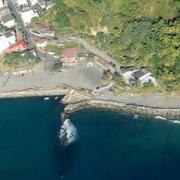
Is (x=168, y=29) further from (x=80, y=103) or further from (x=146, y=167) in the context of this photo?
(x=146, y=167)

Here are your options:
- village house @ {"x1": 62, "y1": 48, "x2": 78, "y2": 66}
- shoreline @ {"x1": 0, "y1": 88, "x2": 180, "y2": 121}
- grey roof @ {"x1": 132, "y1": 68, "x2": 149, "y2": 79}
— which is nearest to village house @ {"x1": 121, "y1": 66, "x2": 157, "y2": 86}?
grey roof @ {"x1": 132, "y1": 68, "x2": 149, "y2": 79}

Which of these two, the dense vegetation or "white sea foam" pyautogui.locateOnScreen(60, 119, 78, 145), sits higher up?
the dense vegetation

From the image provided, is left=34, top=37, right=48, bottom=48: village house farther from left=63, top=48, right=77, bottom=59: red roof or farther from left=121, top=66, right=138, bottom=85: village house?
left=121, top=66, right=138, bottom=85: village house

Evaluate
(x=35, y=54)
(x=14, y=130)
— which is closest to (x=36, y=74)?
(x=35, y=54)

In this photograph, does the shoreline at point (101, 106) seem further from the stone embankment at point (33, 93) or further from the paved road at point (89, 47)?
the paved road at point (89, 47)

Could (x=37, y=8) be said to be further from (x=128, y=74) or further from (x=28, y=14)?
(x=128, y=74)
